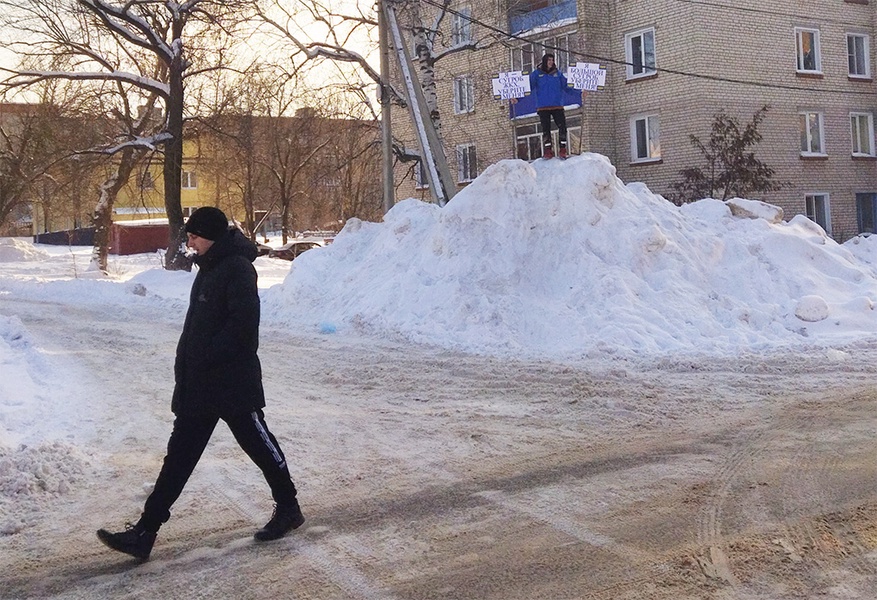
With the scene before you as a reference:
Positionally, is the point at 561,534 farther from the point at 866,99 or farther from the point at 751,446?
the point at 866,99

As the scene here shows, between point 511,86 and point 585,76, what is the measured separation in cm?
132

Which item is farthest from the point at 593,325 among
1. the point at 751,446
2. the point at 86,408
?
the point at 86,408

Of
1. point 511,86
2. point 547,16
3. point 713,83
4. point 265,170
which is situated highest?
point 547,16

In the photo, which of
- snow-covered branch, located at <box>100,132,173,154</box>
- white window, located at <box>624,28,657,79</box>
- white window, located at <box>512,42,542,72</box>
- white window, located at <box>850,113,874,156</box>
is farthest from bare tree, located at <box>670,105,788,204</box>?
snow-covered branch, located at <box>100,132,173,154</box>

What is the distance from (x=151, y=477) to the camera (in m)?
6.29

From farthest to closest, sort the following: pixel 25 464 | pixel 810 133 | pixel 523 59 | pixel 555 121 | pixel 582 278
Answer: pixel 523 59 < pixel 810 133 < pixel 555 121 < pixel 582 278 < pixel 25 464

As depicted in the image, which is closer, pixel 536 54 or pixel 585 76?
pixel 585 76

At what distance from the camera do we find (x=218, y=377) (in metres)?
4.88

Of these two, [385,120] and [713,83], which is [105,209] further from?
[713,83]

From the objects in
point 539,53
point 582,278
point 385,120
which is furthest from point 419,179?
point 582,278

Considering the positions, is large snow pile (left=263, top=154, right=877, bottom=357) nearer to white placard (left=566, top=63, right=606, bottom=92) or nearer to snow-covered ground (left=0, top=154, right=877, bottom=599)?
snow-covered ground (left=0, top=154, right=877, bottom=599)

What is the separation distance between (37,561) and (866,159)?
32.1 meters

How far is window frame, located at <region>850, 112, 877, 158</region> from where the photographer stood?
31719mm

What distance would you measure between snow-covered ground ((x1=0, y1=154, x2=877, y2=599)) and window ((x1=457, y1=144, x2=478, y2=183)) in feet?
53.6
